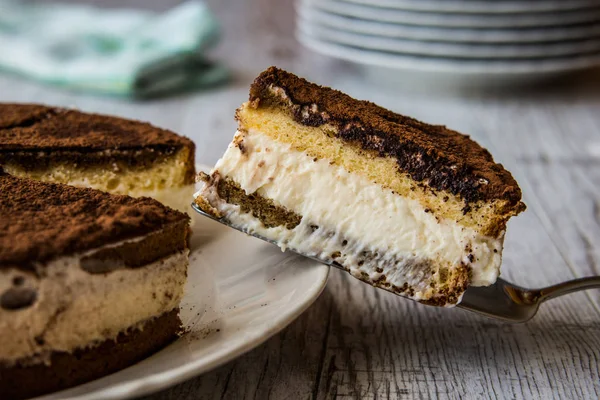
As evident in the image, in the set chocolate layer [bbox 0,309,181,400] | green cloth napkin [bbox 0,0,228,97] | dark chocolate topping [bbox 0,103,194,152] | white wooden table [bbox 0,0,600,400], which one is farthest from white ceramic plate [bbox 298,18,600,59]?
chocolate layer [bbox 0,309,181,400]

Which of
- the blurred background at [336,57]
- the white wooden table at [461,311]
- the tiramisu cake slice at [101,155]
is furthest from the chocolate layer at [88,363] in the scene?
the blurred background at [336,57]

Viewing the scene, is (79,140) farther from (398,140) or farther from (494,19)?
(494,19)

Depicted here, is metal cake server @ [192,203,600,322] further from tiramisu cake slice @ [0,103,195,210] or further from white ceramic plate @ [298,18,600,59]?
white ceramic plate @ [298,18,600,59]

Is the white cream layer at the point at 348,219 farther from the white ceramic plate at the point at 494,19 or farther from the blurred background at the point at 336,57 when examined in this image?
the white ceramic plate at the point at 494,19

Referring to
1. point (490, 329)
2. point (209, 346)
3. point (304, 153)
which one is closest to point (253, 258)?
point (304, 153)

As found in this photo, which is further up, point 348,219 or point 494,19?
point 494,19

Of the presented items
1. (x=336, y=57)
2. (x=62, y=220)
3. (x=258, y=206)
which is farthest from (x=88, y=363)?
(x=336, y=57)

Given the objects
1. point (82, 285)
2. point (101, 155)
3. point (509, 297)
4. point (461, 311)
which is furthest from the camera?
point (101, 155)
